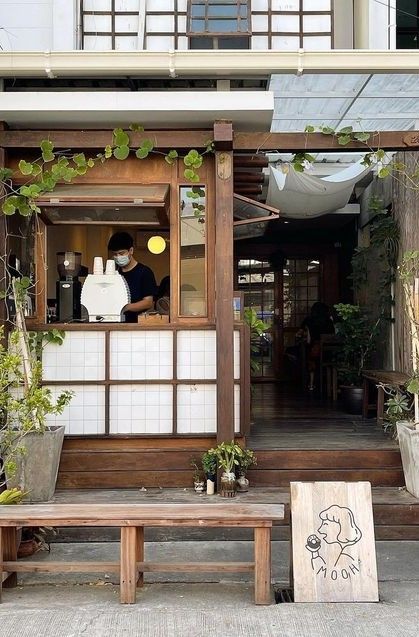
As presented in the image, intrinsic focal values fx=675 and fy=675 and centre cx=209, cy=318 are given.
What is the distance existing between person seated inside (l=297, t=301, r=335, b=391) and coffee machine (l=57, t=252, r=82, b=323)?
17.2 ft

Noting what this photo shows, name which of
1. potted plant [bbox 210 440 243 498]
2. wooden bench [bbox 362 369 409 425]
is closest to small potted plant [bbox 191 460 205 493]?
potted plant [bbox 210 440 243 498]

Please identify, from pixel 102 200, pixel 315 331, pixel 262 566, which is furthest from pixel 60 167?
pixel 315 331

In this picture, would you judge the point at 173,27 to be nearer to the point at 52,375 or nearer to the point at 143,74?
the point at 143,74

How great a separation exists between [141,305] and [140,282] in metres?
0.30

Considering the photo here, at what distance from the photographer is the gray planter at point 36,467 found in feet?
17.1

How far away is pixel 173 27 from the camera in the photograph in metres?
6.95

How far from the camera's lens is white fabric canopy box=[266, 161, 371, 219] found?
27.0ft

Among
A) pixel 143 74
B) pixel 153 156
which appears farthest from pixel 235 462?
pixel 143 74

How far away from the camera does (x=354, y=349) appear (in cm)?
835

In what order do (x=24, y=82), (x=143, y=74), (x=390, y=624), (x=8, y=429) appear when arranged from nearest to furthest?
(x=390, y=624) < (x=8, y=429) < (x=143, y=74) < (x=24, y=82)

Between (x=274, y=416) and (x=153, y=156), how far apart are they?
359cm

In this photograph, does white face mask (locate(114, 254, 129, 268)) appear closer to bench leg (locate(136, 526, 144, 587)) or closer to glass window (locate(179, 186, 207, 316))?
glass window (locate(179, 186, 207, 316))

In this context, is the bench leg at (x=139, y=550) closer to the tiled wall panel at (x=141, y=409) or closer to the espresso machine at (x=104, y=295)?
the tiled wall panel at (x=141, y=409)

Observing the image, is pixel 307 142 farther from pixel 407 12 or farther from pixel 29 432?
pixel 407 12
